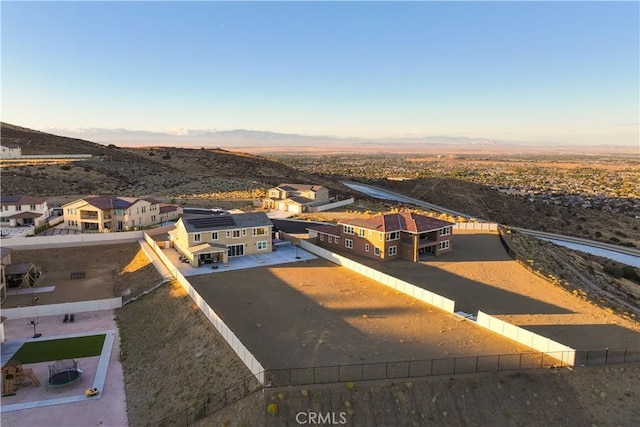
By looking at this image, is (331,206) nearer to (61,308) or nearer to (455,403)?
(61,308)

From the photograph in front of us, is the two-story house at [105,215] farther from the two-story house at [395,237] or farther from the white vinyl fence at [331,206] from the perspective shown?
the two-story house at [395,237]

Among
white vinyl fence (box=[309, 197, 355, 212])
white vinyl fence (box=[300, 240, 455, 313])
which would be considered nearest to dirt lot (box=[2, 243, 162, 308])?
white vinyl fence (box=[300, 240, 455, 313])

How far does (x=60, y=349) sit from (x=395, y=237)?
28.7m

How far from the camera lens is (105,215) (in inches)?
2174


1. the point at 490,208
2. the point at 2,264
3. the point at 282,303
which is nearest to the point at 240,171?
the point at 490,208

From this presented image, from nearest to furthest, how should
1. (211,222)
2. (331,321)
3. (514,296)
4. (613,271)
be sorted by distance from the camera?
(331,321), (514,296), (211,222), (613,271)

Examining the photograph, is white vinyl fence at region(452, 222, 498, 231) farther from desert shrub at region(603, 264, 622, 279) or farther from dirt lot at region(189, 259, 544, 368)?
dirt lot at region(189, 259, 544, 368)

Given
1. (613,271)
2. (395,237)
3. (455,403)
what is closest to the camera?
(455,403)

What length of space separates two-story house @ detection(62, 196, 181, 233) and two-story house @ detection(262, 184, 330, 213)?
20.5 meters

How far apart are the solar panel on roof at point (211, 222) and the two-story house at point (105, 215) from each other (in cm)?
1671

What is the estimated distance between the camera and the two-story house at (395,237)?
4184 centimetres

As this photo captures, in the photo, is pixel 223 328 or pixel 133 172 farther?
pixel 133 172

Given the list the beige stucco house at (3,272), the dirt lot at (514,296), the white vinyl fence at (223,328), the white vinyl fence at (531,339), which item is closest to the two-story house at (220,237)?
the white vinyl fence at (223,328)

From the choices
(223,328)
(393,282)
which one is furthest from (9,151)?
(393,282)
